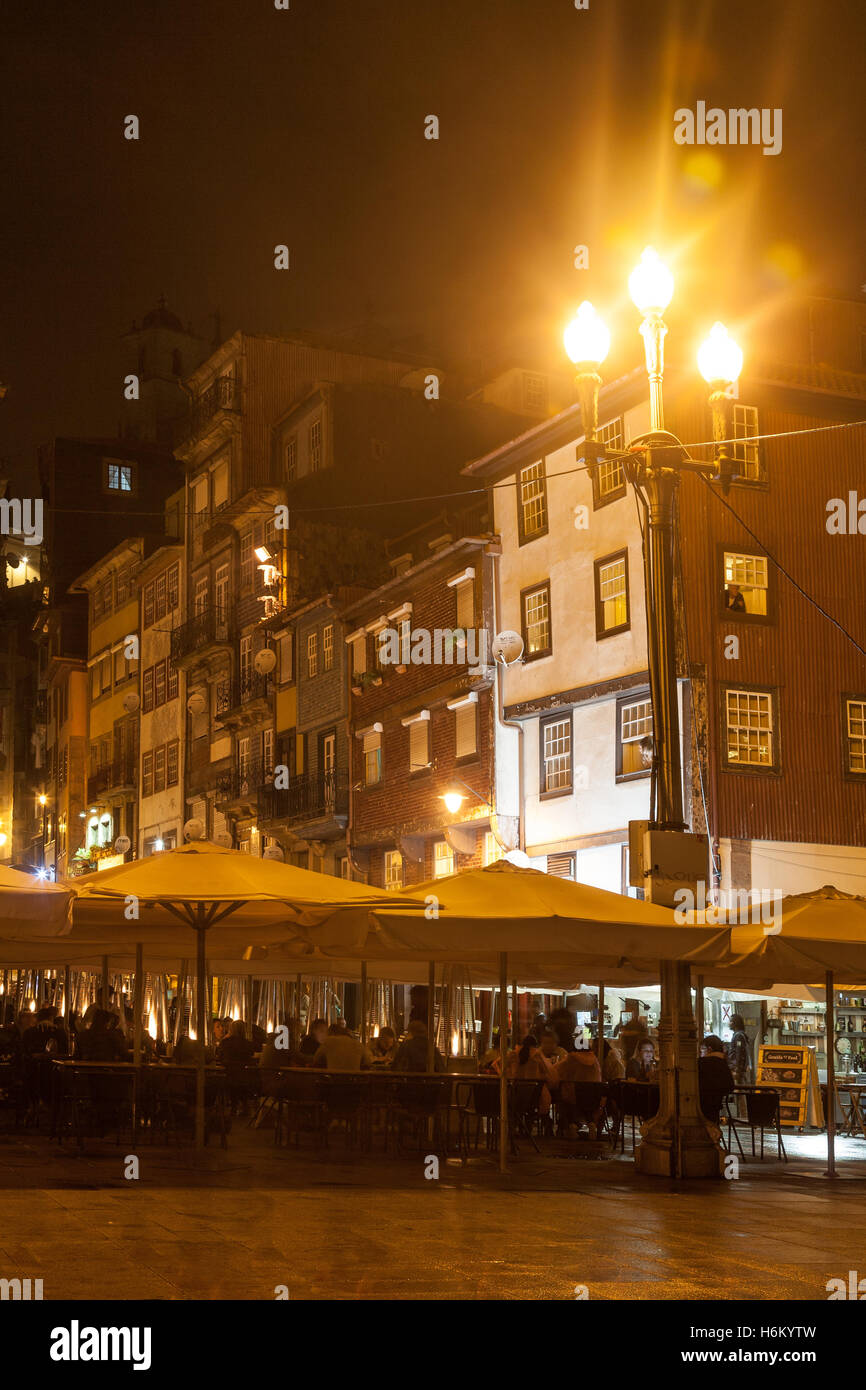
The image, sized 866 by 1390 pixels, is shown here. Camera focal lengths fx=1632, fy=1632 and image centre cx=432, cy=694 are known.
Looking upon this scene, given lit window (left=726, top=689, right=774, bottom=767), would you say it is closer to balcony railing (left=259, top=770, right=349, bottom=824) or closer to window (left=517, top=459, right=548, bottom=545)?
window (left=517, top=459, right=548, bottom=545)

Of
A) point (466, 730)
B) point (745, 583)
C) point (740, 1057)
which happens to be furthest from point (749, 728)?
point (466, 730)

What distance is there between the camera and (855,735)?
101 feet

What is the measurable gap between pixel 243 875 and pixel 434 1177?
3.33 metres

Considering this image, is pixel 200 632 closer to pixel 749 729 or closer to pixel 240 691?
pixel 240 691

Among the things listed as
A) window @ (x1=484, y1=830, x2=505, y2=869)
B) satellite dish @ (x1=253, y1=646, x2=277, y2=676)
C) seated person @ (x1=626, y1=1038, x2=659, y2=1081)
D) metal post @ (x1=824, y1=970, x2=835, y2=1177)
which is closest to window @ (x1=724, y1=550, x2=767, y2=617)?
window @ (x1=484, y1=830, x2=505, y2=869)

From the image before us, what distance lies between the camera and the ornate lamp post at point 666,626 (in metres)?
15.1

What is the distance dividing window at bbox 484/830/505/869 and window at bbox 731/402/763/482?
9.20m

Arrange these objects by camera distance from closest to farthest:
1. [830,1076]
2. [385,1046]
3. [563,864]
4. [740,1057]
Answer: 1. [830,1076]
2. [385,1046]
3. [740,1057]
4. [563,864]

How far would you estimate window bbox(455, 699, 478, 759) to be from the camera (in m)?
35.3

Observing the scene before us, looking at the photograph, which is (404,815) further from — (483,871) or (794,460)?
(483,871)

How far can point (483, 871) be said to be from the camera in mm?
15766

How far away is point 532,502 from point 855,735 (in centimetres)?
817

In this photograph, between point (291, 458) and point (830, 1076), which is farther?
point (291, 458)
